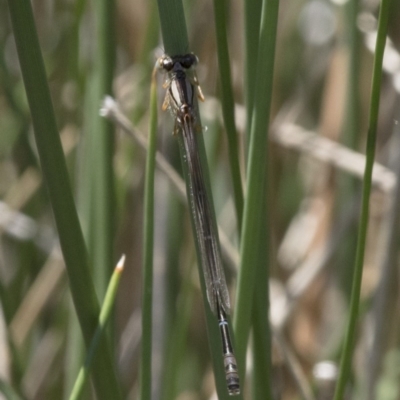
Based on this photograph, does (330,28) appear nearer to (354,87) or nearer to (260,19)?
(354,87)

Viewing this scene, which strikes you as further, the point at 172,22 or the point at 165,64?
the point at 165,64

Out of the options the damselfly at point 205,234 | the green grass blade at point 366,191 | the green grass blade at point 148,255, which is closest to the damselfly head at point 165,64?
the damselfly at point 205,234

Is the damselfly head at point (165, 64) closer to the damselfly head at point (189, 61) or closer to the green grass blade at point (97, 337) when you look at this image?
the damselfly head at point (189, 61)

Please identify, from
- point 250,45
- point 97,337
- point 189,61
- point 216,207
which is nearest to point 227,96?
point 250,45

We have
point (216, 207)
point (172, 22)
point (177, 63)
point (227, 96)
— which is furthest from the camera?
point (216, 207)

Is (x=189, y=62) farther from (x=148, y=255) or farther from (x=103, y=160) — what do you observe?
(x=148, y=255)

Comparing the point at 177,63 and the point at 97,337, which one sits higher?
the point at 177,63

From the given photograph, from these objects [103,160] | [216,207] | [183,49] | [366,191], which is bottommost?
[366,191]

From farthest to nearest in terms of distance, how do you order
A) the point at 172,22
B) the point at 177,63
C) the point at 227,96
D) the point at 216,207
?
the point at 216,207
the point at 177,63
the point at 227,96
the point at 172,22
